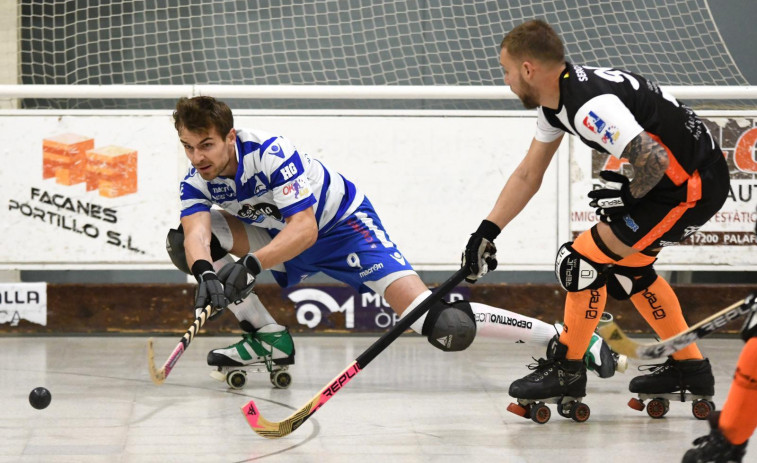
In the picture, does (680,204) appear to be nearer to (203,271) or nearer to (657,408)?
(657,408)

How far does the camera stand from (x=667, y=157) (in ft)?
9.40

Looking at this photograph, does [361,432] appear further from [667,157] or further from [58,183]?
[58,183]

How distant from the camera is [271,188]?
3.55 metres

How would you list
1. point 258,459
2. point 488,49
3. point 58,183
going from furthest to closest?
point 488,49 < point 58,183 < point 258,459

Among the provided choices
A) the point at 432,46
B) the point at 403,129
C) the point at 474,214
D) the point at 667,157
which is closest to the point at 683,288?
the point at 474,214

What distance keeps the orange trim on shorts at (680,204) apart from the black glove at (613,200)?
0.10 metres

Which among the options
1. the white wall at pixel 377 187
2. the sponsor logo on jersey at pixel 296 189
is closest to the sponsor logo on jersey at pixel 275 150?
the sponsor logo on jersey at pixel 296 189

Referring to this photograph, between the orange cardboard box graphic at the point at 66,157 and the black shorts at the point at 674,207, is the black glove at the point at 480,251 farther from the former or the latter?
the orange cardboard box graphic at the point at 66,157

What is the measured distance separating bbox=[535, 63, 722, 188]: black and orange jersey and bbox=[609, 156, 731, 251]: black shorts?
30 mm

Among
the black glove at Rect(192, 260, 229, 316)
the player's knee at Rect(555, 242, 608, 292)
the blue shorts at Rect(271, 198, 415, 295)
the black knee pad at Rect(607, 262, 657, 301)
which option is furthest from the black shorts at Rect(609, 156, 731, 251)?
the black glove at Rect(192, 260, 229, 316)

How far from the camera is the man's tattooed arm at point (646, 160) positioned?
2.84 meters

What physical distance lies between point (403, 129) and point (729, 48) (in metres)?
2.13

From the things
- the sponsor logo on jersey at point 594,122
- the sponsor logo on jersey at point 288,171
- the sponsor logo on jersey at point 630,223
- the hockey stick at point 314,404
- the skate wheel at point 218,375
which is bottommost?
the skate wheel at point 218,375

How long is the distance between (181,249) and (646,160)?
1.70m
